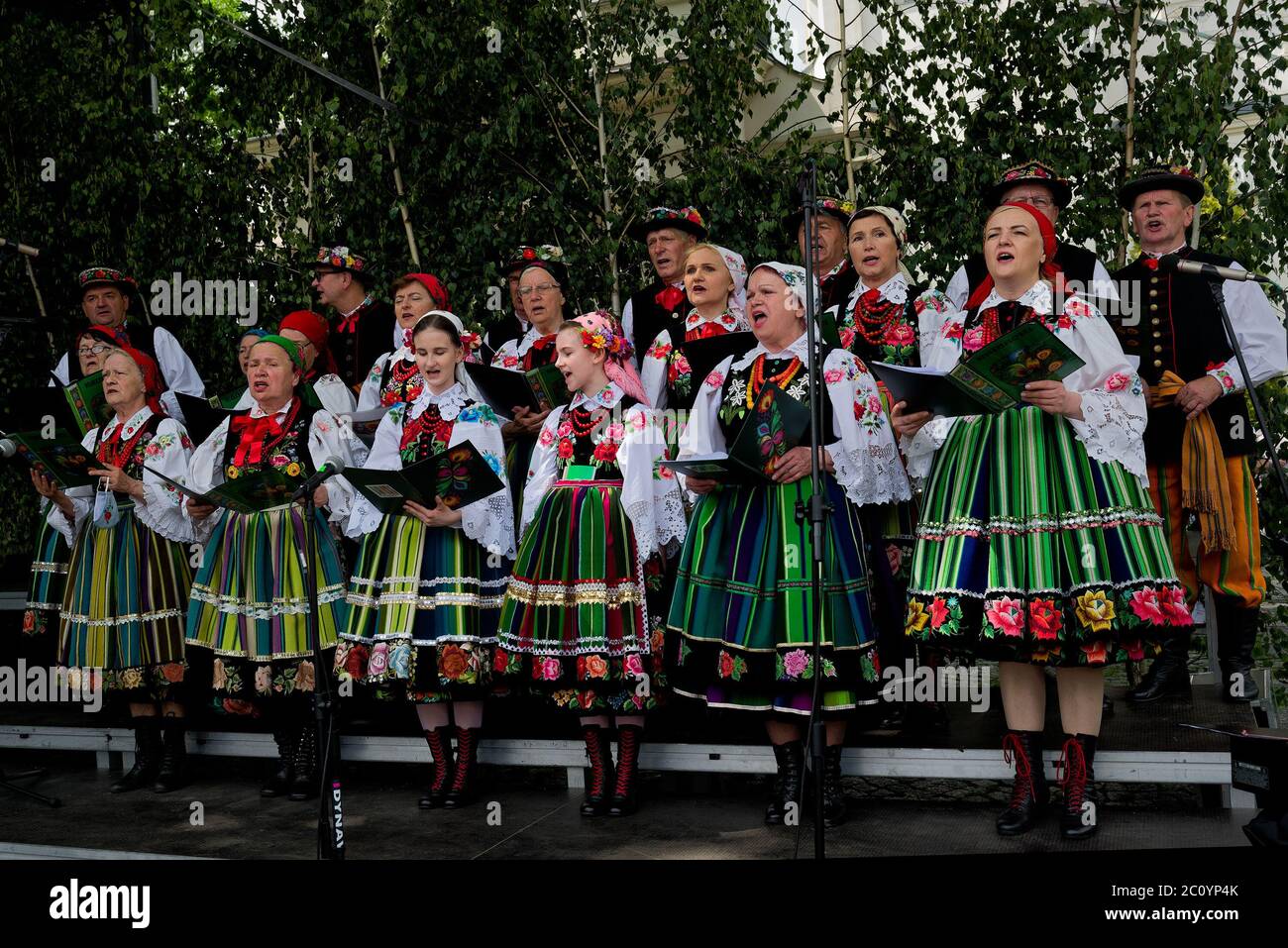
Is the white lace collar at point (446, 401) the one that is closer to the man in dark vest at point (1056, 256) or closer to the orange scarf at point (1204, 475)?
the man in dark vest at point (1056, 256)

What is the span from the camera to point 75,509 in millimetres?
5289

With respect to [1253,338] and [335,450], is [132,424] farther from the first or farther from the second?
[1253,338]

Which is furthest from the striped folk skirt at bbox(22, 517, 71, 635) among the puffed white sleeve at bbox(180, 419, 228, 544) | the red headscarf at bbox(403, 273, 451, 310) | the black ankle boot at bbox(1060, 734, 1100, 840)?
the black ankle boot at bbox(1060, 734, 1100, 840)

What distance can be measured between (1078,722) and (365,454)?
274 centimetres

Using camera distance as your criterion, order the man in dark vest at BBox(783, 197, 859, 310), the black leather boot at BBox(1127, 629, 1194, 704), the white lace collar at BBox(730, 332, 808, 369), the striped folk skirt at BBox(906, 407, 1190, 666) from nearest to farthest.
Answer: the striped folk skirt at BBox(906, 407, 1190, 666), the white lace collar at BBox(730, 332, 808, 369), the black leather boot at BBox(1127, 629, 1194, 704), the man in dark vest at BBox(783, 197, 859, 310)

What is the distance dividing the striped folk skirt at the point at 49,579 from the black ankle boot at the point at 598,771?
2.64 m

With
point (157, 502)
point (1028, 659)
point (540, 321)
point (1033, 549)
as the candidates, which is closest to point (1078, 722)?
point (1028, 659)

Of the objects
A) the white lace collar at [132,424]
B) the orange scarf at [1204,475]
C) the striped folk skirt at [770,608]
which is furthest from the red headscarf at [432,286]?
the orange scarf at [1204,475]

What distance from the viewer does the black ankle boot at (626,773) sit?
13.9 feet

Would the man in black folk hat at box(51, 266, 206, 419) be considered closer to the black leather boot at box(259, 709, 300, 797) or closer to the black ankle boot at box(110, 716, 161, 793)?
the black ankle boot at box(110, 716, 161, 793)

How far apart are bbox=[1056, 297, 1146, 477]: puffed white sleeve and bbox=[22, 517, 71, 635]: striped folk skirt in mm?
4173

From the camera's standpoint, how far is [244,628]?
4699mm

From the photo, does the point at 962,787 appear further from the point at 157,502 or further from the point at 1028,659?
the point at 157,502

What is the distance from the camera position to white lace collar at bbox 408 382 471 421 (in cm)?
461
